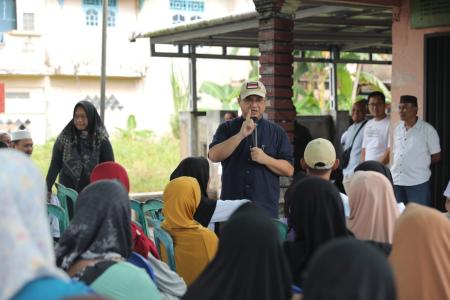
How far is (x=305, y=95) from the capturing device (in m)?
21.6

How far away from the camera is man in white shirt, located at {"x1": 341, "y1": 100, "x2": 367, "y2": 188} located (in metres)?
8.78

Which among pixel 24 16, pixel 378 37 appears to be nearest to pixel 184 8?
pixel 24 16

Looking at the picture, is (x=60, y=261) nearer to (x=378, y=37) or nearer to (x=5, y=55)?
(x=378, y=37)

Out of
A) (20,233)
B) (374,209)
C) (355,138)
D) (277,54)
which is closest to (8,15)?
(355,138)

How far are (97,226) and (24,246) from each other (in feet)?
3.11

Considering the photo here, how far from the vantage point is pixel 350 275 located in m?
1.97

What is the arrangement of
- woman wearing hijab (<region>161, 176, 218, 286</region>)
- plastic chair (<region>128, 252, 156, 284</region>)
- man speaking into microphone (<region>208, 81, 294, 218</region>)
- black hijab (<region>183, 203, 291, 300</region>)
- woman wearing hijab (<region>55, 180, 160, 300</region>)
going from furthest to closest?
man speaking into microphone (<region>208, 81, 294, 218</region>), woman wearing hijab (<region>161, 176, 218, 286</region>), plastic chair (<region>128, 252, 156, 284</region>), woman wearing hijab (<region>55, 180, 160, 300</region>), black hijab (<region>183, 203, 291, 300</region>)

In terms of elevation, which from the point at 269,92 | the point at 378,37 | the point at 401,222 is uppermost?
the point at 378,37

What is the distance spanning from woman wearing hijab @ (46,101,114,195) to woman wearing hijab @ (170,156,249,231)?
1.97 m

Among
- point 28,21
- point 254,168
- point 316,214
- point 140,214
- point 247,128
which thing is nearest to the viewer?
point 316,214

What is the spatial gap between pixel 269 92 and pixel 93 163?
1.89 metres

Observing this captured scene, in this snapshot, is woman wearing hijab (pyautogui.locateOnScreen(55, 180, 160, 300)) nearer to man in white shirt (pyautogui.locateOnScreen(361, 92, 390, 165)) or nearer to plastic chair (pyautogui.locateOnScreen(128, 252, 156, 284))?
plastic chair (pyautogui.locateOnScreen(128, 252, 156, 284))

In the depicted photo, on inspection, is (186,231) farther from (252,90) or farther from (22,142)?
(22,142)

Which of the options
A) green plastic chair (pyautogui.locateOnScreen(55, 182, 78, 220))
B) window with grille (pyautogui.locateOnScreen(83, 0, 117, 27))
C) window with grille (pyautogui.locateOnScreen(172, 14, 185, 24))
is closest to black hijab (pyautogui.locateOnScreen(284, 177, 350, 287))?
green plastic chair (pyautogui.locateOnScreen(55, 182, 78, 220))
